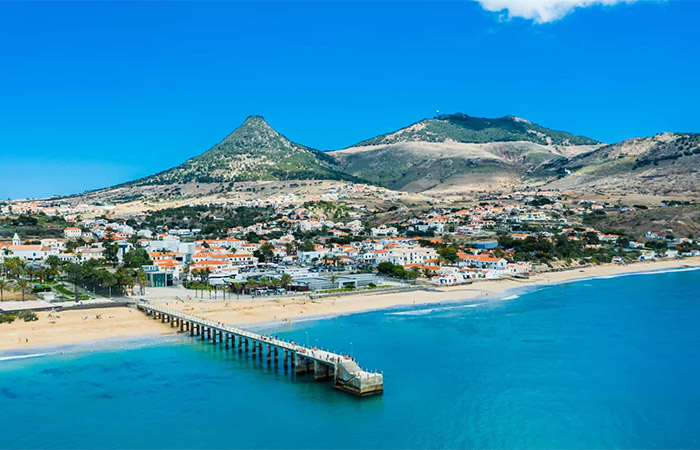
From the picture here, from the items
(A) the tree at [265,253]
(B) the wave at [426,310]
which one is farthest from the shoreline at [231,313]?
(A) the tree at [265,253]

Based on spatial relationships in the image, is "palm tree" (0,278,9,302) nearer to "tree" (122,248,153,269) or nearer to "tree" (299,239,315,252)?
"tree" (122,248,153,269)

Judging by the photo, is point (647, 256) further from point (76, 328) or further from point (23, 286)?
point (23, 286)

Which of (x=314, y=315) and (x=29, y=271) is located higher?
(x=29, y=271)

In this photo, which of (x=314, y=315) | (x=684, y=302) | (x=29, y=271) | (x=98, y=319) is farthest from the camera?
(x=29, y=271)

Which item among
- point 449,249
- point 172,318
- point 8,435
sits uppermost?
point 449,249

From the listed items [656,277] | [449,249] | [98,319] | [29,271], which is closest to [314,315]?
[98,319]

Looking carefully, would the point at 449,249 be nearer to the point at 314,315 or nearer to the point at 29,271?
the point at 314,315

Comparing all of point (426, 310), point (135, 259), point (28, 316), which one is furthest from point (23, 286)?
point (426, 310)
